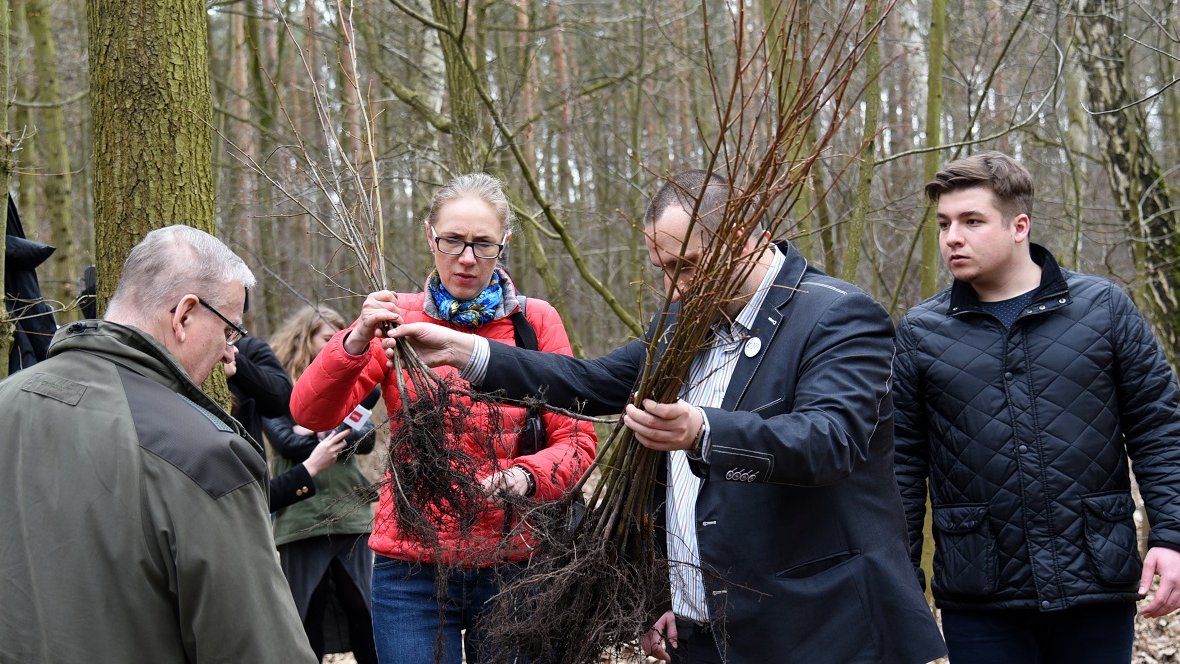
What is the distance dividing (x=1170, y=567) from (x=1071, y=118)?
541 cm

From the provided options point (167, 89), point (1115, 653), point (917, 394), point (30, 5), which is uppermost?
point (30, 5)

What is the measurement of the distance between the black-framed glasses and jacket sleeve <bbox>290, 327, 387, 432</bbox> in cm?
32

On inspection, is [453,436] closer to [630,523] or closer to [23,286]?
[630,523]

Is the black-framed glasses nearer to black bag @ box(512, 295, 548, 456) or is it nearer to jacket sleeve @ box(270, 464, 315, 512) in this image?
black bag @ box(512, 295, 548, 456)

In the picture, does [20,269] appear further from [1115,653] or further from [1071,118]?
[1071,118]

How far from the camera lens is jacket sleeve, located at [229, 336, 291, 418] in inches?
166

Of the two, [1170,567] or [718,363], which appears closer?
[718,363]

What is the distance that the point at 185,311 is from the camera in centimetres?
202

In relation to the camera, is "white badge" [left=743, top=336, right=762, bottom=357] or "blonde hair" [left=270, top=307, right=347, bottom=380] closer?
"white badge" [left=743, top=336, right=762, bottom=357]

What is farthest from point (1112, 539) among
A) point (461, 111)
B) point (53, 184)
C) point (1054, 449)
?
point (53, 184)

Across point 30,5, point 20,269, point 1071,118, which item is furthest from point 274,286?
point 1071,118

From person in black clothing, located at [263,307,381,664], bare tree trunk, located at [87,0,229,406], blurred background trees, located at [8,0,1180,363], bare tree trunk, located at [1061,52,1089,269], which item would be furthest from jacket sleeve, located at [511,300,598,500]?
bare tree trunk, located at [1061,52,1089,269]

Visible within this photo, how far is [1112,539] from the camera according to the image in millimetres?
2744

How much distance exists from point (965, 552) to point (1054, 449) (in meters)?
0.37
